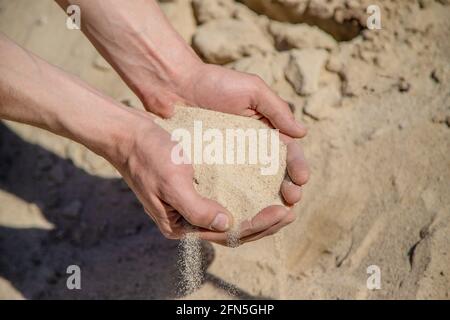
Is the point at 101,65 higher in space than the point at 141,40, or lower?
lower

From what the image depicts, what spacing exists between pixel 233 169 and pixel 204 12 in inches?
41.7

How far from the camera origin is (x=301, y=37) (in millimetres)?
2301

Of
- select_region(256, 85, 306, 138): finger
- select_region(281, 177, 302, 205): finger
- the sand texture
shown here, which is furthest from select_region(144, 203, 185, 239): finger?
select_region(256, 85, 306, 138): finger

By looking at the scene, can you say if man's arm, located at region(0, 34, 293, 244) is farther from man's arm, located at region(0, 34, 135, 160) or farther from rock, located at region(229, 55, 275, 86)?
rock, located at region(229, 55, 275, 86)

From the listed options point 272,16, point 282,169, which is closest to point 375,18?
point 272,16

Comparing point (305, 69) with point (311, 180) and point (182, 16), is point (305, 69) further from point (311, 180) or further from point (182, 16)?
point (182, 16)

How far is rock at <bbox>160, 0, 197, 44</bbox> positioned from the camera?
2.53 metres

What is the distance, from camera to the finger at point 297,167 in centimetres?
165

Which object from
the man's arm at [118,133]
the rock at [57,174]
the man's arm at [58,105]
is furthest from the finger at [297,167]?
the rock at [57,174]

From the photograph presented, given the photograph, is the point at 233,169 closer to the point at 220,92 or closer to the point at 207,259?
the point at 220,92

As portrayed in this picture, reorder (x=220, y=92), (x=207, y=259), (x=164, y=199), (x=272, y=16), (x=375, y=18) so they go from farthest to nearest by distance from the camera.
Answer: (x=272, y=16) < (x=375, y=18) < (x=207, y=259) < (x=220, y=92) < (x=164, y=199)

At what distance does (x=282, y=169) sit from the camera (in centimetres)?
170

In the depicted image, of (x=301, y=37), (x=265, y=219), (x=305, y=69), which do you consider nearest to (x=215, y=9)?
(x=301, y=37)

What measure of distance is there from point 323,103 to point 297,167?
0.58 m
